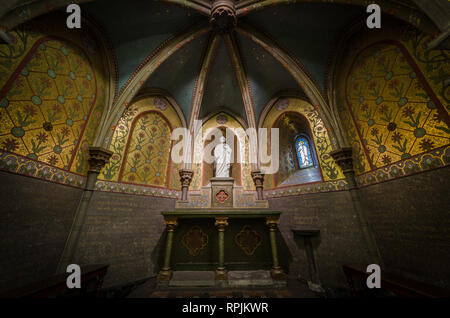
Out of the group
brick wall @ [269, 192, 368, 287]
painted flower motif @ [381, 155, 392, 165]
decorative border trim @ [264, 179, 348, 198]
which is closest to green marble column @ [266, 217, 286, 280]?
brick wall @ [269, 192, 368, 287]

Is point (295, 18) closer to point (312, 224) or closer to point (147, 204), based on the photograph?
point (312, 224)

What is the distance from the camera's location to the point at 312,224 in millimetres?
5699

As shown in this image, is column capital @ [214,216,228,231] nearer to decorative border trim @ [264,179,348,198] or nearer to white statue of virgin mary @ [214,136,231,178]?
white statue of virgin mary @ [214,136,231,178]

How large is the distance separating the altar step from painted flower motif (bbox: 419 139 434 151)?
15.9ft

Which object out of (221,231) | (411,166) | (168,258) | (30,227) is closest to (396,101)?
(411,166)

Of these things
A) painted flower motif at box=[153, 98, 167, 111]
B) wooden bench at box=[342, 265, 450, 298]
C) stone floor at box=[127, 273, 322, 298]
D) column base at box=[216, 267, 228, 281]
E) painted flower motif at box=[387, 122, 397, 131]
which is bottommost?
stone floor at box=[127, 273, 322, 298]

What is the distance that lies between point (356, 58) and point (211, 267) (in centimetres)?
846

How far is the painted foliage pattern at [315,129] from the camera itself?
229 inches

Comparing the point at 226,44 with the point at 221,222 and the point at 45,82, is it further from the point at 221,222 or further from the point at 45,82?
the point at 221,222

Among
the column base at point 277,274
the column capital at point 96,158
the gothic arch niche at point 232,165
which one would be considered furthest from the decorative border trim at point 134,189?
the column base at point 277,274

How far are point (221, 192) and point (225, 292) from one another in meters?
2.92

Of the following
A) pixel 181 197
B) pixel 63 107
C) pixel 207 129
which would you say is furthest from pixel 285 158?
pixel 63 107

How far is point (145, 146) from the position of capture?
6895mm

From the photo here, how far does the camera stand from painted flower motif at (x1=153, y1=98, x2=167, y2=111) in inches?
298
